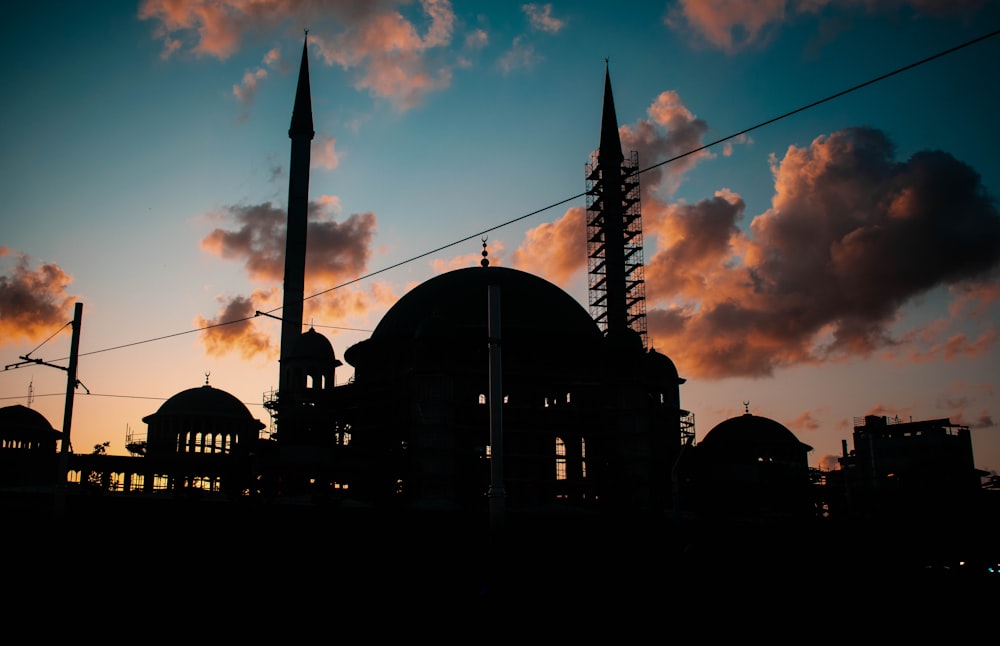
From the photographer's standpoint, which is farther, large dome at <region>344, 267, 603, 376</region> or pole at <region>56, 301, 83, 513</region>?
large dome at <region>344, 267, 603, 376</region>

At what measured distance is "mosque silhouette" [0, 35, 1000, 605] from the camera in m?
25.9

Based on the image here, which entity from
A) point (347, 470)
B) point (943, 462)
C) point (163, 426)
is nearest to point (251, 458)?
point (347, 470)

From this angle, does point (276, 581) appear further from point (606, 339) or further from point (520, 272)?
point (520, 272)

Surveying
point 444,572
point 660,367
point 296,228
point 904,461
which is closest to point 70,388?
point 444,572

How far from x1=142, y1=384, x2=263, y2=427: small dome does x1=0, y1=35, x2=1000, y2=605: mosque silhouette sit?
0.15m

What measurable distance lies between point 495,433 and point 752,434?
58.3 m

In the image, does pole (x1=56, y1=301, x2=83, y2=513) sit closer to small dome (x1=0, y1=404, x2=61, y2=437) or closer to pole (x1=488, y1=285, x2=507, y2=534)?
pole (x1=488, y1=285, x2=507, y2=534)

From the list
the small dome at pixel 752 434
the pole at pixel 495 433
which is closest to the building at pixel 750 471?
the small dome at pixel 752 434

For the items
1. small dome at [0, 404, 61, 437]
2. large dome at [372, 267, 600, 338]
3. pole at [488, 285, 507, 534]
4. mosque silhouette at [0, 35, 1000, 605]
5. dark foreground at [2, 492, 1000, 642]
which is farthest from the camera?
small dome at [0, 404, 61, 437]

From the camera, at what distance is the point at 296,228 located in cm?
6569

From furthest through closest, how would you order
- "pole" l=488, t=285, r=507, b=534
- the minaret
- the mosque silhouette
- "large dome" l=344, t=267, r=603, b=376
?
the minaret → "large dome" l=344, t=267, r=603, b=376 → the mosque silhouette → "pole" l=488, t=285, r=507, b=534

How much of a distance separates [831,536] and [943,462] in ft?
166

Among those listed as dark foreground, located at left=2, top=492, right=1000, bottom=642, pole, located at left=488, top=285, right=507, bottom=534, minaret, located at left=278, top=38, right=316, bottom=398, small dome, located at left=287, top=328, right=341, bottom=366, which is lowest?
dark foreground, located at left=2, top=492, right=1000, bottom=642

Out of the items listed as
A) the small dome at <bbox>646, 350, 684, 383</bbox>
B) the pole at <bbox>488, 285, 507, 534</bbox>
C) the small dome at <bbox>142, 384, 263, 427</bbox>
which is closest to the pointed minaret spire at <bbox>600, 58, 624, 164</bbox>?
the small dome at <bbox>646, 350, 684, 383</bbox>
